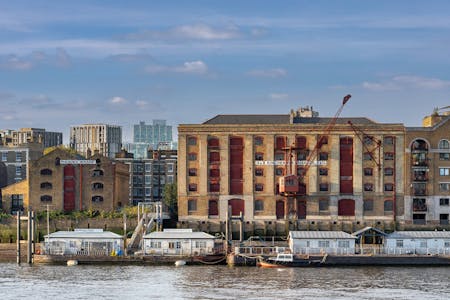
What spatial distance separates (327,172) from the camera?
17388 centimetres

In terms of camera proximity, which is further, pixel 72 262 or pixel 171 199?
pixel 171 199

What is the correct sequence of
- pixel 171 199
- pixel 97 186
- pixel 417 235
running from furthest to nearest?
pixel 171 199 → pixel 97 186 → pixel 417 235

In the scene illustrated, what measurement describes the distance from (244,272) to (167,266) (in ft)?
42.9

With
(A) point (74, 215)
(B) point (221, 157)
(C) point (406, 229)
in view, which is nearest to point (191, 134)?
(B) point (221, 157)

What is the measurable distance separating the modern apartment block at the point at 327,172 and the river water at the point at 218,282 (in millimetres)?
32853

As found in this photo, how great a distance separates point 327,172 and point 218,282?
182 feet

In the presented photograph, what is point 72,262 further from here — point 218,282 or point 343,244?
point 343,244

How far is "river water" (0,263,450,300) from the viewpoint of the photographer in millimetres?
110688

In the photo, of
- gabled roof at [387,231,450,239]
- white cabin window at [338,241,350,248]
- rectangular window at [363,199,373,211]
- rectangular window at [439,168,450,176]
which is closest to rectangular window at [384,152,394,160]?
rectangular window at [363,199,373,211]

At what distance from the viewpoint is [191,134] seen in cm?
17450

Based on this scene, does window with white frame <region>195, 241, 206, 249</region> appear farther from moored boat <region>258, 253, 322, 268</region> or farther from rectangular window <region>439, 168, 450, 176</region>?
rectangular window <region>439, 168, 450, 176</region>

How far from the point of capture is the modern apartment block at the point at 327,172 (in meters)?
173

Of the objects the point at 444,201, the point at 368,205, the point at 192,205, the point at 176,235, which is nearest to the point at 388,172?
the point at 368,205

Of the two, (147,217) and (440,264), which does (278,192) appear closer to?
(147,217)
